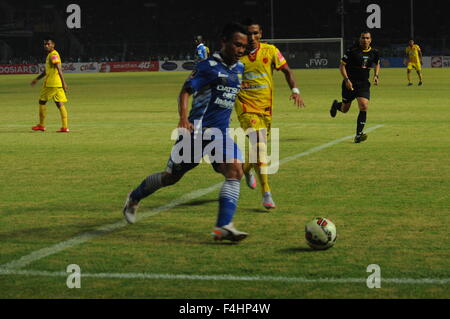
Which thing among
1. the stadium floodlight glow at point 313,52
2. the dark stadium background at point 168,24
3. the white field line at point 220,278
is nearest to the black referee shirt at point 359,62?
the white field line at point 220,278

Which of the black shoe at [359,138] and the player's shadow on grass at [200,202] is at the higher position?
the black shoe at [359,138]

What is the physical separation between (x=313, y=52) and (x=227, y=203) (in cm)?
5798

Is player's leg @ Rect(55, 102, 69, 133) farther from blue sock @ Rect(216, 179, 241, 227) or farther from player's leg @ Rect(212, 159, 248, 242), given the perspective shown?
blue sock @ Rect(216, 179, 241, 227)

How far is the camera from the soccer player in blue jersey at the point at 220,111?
6992mm

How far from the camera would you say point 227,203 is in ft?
23.0

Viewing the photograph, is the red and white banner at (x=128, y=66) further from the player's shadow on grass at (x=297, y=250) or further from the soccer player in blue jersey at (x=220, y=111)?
the player's shadow on grass at (x=297, y=250)

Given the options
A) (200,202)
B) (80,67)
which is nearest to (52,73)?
(200,202)

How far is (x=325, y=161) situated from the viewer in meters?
12.8

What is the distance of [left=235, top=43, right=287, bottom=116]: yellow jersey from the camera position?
9578mm

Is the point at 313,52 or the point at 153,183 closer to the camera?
the point at 153,183

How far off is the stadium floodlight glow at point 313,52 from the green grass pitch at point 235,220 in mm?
46796

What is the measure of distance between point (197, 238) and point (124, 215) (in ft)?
3.22

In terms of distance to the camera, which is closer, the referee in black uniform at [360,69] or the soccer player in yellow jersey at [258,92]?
the soccer player in yellow jersey at [258,92]

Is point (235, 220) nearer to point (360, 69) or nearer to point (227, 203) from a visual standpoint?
point (227, 203)
